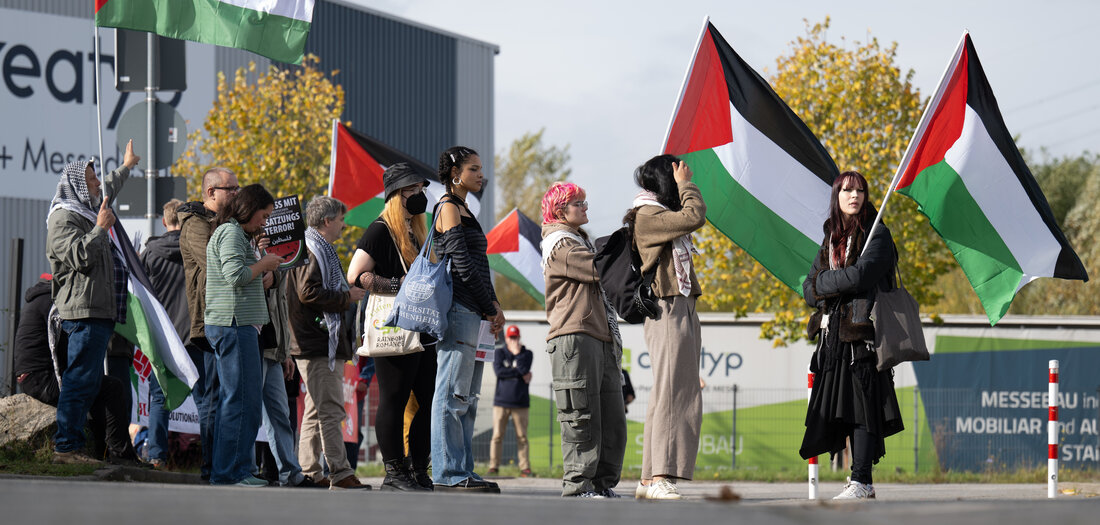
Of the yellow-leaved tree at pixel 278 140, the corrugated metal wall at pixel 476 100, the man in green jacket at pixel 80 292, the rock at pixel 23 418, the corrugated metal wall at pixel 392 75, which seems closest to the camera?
the man in green jacket at pixel 80 292

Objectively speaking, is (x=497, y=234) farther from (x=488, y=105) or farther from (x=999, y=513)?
(x=488, y=105)

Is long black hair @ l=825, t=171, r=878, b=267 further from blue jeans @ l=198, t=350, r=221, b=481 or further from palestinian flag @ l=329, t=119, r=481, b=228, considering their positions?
palestinian flag @ l=329, t=119, r=481, b=228

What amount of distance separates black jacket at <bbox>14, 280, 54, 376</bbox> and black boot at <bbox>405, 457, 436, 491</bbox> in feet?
9.14

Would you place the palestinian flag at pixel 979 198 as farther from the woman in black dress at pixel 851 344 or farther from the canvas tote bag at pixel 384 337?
the canvas tote bag at pixel 384 337

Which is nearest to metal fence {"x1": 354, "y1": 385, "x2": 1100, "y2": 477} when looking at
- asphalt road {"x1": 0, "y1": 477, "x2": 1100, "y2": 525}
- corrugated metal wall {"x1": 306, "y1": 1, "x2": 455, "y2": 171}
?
asphalt road {"x1": 0, "y1": 477, "x2": 1100, "y2": 525}

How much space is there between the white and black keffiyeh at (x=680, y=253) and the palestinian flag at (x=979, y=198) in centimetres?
198

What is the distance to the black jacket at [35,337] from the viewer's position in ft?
29.9

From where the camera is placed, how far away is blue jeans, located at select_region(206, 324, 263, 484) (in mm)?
7840

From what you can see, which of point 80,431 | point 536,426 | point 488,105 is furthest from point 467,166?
point 488,105

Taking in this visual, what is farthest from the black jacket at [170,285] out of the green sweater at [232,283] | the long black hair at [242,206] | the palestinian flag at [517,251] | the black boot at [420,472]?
the palestinian flag at [517,251]

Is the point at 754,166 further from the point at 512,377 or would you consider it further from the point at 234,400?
the point at 512,377

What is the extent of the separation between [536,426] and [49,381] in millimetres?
12651

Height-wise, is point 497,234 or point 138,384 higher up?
point 497,234

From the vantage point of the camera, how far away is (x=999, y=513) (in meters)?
4.66
